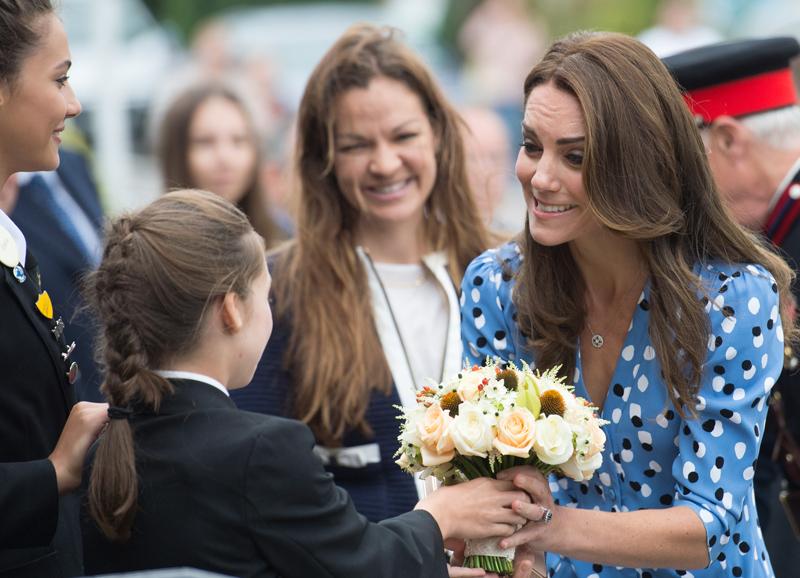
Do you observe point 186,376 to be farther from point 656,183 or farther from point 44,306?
point 656,183

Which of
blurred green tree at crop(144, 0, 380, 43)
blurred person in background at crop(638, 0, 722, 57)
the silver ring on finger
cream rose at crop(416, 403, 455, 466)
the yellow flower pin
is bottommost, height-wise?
the silver ring on finger

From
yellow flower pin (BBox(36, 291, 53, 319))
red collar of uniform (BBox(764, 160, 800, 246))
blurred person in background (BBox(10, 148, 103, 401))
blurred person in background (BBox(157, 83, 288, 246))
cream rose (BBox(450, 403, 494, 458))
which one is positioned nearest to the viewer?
cream rose (BBox(450, 403, 494, 458))

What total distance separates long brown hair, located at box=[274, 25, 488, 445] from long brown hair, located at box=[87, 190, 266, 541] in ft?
4.05

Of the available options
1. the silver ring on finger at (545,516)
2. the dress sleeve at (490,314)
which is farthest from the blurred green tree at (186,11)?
the silver ring on finger at (545,516)

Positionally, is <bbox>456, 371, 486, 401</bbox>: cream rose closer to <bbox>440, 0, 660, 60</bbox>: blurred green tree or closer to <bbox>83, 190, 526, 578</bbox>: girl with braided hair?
<bbox>83, 190, 526, 578</bbox>: girl with braided hair

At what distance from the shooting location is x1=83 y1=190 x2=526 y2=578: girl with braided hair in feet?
9.31

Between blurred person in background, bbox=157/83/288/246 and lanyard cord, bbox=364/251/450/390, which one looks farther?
blurred person in background, bbox=157/83/288/246

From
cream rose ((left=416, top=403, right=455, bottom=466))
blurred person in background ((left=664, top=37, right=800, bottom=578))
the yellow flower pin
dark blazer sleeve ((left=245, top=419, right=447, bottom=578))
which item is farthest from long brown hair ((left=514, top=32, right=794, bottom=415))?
the yellow flower pin

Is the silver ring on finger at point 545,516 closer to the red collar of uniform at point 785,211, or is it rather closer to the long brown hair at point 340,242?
the long brown hair at point 340,242

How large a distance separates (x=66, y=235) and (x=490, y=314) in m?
2.39

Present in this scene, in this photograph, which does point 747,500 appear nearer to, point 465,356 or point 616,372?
point 616,372

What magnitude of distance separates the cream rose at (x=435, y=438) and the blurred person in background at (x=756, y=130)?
1858mm

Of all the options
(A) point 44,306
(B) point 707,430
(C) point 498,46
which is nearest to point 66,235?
(A) point 44,306

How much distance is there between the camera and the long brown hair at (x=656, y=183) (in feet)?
10.6
